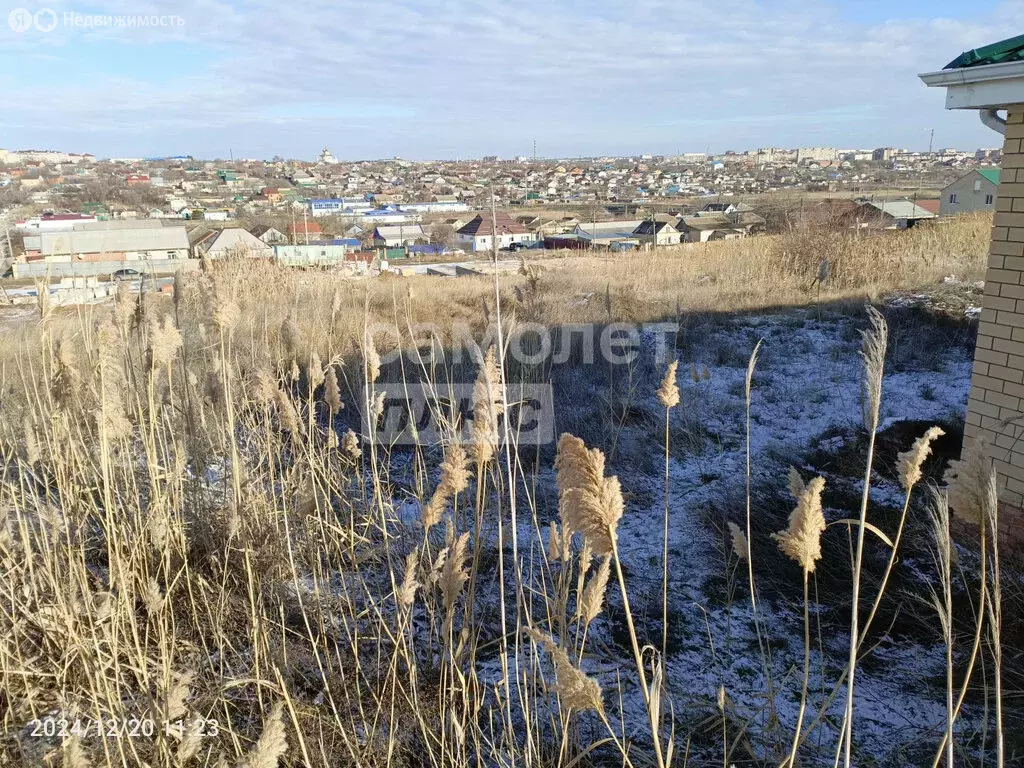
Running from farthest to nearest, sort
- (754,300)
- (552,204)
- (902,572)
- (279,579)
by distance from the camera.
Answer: (552,204) < (754,300) < (902,572) < (279,579)

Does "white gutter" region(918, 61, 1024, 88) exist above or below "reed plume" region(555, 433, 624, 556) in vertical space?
above

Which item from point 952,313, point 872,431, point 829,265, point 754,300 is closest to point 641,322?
point 754,300

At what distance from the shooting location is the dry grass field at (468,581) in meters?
1.47

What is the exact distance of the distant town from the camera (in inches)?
650

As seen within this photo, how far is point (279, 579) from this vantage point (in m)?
2.41

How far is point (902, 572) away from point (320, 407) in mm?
4385

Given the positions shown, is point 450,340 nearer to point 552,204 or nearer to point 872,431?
point 872,431

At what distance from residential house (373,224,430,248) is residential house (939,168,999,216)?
3346 centimetres

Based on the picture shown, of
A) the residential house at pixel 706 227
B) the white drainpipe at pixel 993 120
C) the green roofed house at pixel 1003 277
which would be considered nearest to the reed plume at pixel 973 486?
the green roofed house at pixel 1003 277

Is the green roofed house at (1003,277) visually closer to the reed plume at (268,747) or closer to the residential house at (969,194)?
the reed plume at (268,747)

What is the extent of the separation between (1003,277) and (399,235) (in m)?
50.3

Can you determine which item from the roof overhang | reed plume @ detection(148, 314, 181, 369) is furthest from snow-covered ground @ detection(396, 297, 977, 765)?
the roof overhang

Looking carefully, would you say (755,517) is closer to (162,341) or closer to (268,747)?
(162,341)

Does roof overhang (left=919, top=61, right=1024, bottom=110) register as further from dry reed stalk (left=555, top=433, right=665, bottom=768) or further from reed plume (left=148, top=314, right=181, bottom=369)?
reed plume (left=148, top=314, right=181, bottom=369)
